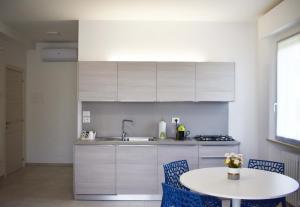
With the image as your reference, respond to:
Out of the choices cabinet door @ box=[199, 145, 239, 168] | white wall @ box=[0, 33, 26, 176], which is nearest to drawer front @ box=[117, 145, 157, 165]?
cabinet door @ box=[199, 145, 239, 168]

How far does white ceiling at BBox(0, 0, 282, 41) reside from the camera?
14.8 ft

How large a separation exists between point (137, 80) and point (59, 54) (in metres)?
2.93

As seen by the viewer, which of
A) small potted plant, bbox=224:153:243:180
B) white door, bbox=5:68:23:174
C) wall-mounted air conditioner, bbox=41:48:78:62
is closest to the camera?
small potted plant, bbox=224:153:243:180

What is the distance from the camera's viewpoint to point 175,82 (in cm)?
520

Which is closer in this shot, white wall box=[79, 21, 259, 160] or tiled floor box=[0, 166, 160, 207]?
tiled floor box=[0, 166, 160, 207]

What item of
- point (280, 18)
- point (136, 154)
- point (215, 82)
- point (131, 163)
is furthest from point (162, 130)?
point (280, 18)

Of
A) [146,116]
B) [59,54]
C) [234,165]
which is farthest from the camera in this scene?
[59,54]

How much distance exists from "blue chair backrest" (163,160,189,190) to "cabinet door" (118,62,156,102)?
61.4 inches

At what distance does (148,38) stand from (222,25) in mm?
1233

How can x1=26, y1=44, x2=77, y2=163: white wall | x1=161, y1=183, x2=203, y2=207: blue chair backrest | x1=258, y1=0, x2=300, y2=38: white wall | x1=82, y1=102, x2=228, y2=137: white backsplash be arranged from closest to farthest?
x1=161, y1=183, x2=203, y2=207: blue chair backrest → x1=258, y1=0, x2=300, y2=38: white wall → x1=82, y1=102, x2=228, y2=137: white backsplash → x1=26, y1=44, x2=77, y2=163: white wall

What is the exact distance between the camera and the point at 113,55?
17.8ft

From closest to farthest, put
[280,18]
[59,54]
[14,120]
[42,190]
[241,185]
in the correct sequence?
[241,185]
[280,18]
[42,190]
[14,120]
[59,54]

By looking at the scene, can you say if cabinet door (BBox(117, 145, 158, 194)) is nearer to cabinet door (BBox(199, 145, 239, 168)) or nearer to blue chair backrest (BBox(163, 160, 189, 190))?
cabinet door (BBox(199, 145, 239, 168))

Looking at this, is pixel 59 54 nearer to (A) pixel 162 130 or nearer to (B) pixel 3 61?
(B) pixel 3 61
